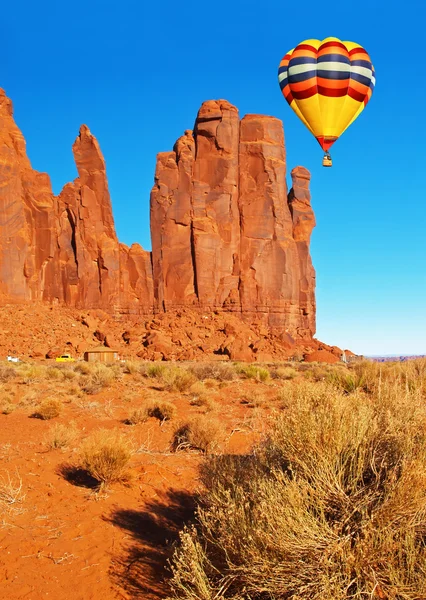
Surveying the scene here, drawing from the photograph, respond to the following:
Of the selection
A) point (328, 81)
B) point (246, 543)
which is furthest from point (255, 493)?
point (328, 81)

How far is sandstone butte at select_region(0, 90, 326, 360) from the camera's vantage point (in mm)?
52438

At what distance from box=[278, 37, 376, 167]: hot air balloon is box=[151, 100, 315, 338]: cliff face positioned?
33664 millimetres

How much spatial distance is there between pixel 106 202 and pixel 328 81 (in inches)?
1642

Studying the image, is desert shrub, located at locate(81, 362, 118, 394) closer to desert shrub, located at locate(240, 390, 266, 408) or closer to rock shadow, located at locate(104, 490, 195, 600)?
desert shrub, located at locate(240, 390, 266, 408)

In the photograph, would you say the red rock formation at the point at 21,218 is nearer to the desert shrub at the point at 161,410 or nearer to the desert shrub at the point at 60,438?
the desert shrub at the point at 161,410

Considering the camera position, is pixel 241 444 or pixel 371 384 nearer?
pixel 241 444

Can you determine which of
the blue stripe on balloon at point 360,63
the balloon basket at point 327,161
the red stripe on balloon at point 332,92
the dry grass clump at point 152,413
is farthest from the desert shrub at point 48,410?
the blue stripe on balloon at point 360,63

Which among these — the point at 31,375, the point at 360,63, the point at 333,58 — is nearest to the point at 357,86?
the point at 360,63

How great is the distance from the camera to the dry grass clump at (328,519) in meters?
3.62

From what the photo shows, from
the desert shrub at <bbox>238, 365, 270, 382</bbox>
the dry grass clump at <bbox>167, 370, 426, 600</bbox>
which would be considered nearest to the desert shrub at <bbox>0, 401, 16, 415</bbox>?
the desert shrub at <bbox>238, 365, 270, 382</bbox>

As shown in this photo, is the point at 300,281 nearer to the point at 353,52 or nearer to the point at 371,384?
the point at 353,52

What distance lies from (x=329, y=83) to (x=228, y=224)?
3587cm

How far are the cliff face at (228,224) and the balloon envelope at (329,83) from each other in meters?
33.7

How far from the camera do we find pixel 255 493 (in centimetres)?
427
